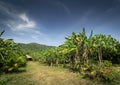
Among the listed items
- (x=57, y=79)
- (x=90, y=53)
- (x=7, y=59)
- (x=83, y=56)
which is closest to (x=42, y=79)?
(x=57, y=79)

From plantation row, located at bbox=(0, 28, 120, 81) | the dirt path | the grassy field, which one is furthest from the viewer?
plantation row, located at bbox=(0, 28, 120, 81)

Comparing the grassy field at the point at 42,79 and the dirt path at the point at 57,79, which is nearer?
the grassy field at the point at 42,79

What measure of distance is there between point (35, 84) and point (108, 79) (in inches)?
428

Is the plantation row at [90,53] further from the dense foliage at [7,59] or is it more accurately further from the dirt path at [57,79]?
the dense foliage at [7,59]

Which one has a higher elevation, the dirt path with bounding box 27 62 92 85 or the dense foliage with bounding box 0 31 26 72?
the dense foliage with bounding box 0 31 26 72

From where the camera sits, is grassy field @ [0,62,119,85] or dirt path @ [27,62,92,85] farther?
dirt path @ [27,62,92,85]

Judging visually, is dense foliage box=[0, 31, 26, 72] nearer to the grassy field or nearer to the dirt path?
the grassy field

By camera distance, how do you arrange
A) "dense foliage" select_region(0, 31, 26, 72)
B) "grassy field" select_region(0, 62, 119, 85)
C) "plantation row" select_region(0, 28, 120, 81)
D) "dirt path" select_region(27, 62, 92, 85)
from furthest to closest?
"dense foliage" select_region(0, 31, 26, 72)
"plantation row" select_region(0, 28, 120, 81)
"dirt path" select_region(27, 62, 92, 85)
"grassy field" select_region(0, 62, 119, 85)

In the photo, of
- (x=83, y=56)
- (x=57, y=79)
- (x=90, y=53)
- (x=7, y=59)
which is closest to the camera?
(x=57, y=79)

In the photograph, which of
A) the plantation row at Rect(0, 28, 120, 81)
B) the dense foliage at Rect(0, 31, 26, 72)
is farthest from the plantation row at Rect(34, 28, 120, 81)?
the dense foliage at Rect(0, 31, 26, 72)

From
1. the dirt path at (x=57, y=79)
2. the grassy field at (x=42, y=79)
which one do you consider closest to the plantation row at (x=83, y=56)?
the grassy field at (x=42, y=79)

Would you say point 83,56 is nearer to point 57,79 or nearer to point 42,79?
point 57,79

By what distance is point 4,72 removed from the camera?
29625mm

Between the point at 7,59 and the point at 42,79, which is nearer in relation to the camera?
the point at 42,79
